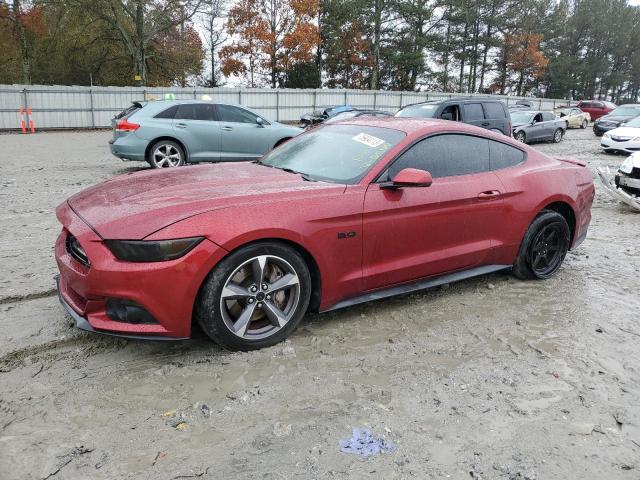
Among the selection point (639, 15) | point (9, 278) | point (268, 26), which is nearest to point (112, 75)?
point (268, 26)

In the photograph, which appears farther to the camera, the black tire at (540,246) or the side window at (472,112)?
the side window at (472,112)

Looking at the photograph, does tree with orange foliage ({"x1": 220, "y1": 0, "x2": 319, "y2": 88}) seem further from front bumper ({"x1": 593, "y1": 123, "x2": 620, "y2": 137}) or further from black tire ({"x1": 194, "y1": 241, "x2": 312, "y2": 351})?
black tire ({"x1": 194, "y1": 241, "x2": 312, "y2": 351})

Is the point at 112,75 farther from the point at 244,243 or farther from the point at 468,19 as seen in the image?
the point at 244,243

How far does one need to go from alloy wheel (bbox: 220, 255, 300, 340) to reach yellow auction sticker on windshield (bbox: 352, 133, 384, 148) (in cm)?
128

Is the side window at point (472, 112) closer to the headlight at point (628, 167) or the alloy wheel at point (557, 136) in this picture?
the headlight at point (628, 167)

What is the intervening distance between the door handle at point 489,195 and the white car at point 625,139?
44.5 ft

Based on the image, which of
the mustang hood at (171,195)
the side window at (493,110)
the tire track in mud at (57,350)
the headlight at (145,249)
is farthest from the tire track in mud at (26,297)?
the side window at (493,110)

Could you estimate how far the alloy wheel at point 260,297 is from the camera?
10.3 feet

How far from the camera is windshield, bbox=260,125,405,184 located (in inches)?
148

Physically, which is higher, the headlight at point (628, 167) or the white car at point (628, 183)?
the headlight at point (628, 167)

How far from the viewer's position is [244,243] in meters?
3.07

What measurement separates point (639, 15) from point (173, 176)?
76116 mm

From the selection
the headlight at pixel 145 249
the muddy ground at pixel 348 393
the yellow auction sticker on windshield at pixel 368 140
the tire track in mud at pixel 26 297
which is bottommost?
the muddy ground at pixel 348 393

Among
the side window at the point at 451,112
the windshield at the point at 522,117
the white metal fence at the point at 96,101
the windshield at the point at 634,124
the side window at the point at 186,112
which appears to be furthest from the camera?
the white metal fence at the point at 96,101
